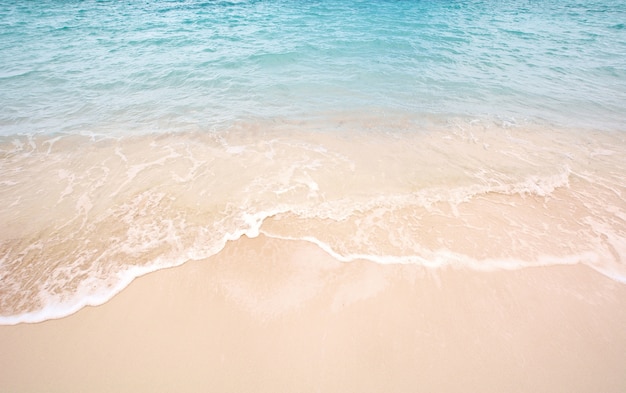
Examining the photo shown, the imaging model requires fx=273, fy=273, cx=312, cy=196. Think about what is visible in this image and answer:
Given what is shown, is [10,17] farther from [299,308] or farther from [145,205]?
[299,308]

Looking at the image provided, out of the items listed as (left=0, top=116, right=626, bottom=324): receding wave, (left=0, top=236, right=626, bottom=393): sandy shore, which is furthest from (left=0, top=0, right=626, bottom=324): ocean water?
(left=0, top=236, right=626, bottom=393): sandy shore

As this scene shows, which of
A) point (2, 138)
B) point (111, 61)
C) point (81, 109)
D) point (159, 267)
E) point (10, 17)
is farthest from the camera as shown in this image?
point (10, 17)

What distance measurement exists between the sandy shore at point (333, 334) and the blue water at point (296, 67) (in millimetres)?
4924

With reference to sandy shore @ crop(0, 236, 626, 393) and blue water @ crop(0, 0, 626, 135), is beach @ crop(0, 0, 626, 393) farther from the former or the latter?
blue water @ crop(0, 0, 626, 135)

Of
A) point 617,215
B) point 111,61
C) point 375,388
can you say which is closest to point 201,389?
point 375,388

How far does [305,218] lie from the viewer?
4.38 m

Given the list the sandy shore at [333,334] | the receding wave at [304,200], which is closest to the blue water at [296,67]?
the receding wave at [304,200]

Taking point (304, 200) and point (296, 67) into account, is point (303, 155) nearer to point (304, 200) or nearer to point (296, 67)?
point (304, 200)

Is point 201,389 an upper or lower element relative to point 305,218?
lower

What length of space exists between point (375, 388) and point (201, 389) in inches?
66.0

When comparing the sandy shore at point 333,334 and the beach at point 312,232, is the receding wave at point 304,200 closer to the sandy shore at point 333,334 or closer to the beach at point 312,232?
the beach at point 312,232

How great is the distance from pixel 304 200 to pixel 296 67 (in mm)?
7774

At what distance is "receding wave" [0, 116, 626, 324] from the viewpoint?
12.2 ft

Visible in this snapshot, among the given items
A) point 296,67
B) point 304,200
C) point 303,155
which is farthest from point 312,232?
point 296,67
